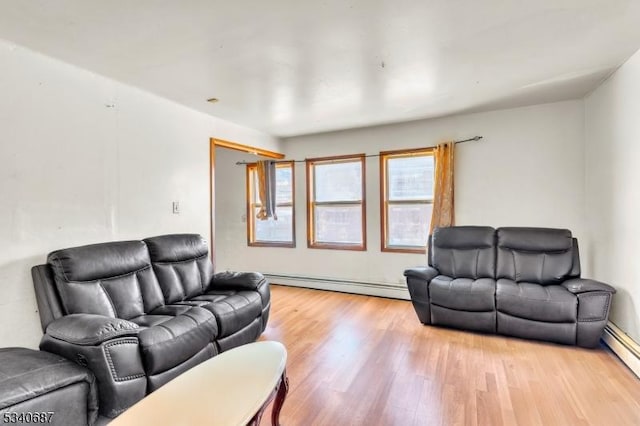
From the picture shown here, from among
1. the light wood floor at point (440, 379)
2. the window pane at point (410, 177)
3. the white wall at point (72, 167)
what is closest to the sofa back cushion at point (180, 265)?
the white wall at point (72, 167)

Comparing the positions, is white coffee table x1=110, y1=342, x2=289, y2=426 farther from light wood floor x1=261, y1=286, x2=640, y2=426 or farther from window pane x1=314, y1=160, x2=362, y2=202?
window pane x1=314, y1=160, x2=362, y2=202

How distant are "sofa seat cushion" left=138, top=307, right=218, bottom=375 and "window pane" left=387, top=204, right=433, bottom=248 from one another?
2865 millimetres

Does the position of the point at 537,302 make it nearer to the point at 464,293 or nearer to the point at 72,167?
the point at 464,293

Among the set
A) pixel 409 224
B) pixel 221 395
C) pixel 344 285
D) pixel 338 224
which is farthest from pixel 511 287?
pixel 221 395

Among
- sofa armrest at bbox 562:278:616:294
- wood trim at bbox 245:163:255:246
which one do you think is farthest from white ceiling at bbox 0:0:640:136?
wood trim at bbox 245:163:255:246

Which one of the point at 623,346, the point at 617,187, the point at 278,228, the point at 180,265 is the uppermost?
the point at 617,187

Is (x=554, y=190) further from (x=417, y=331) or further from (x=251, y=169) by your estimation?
(x=251, y=169)

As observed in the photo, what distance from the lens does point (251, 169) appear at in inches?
215

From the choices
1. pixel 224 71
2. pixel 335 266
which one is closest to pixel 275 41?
pixel 224 71

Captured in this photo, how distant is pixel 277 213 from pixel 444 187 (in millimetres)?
2703

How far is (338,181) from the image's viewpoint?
4.86 metres

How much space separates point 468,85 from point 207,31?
235 cm

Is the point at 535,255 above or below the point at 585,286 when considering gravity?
above

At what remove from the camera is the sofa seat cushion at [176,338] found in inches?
74.2
